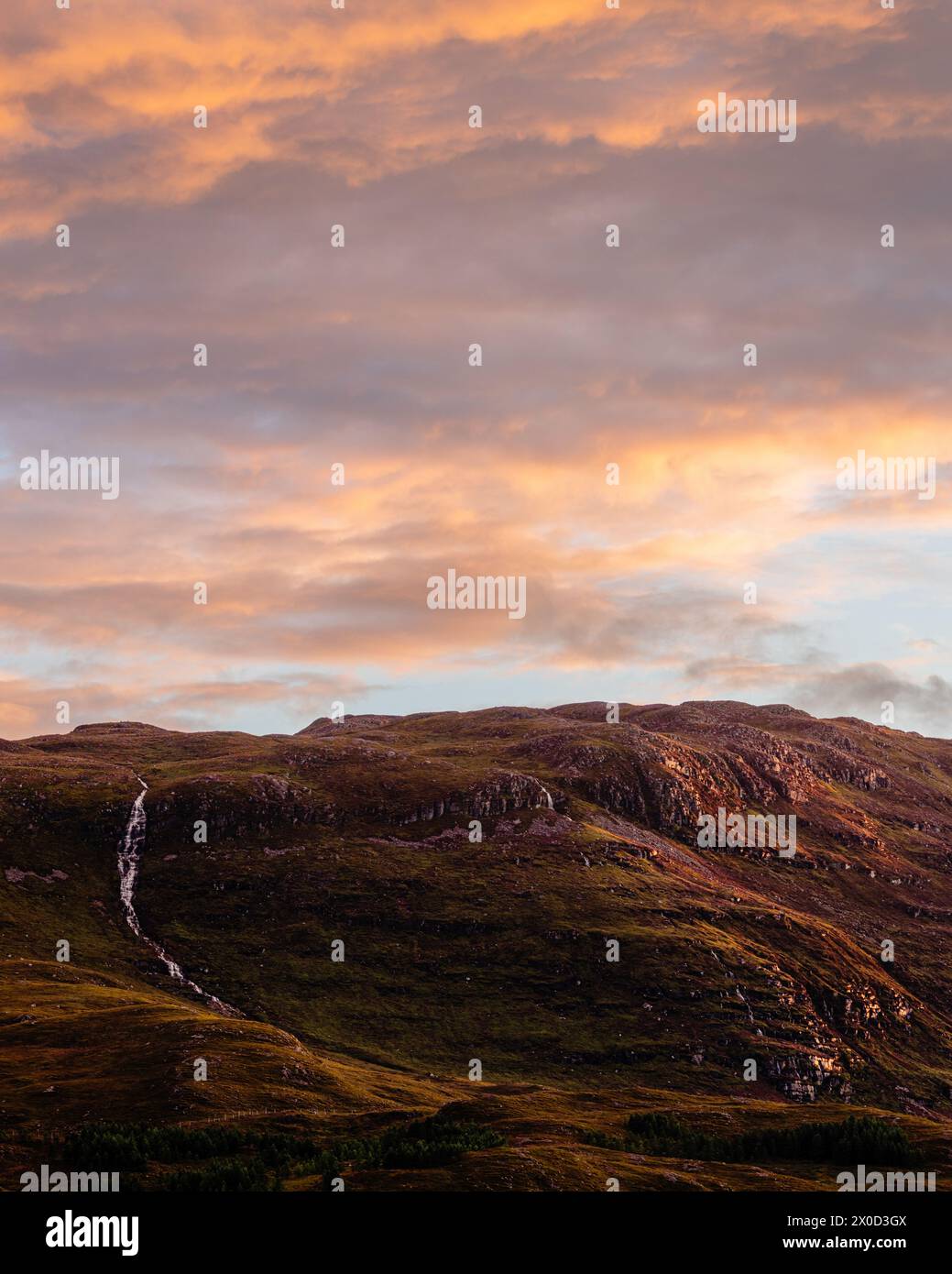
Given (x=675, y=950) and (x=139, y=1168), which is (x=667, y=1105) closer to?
(x=139, y=1168)

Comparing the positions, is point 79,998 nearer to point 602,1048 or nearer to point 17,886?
point 17,886

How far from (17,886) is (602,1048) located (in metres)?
105

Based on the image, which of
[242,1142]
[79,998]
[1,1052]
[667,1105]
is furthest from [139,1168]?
[79,998]

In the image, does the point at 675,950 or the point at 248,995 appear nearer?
the point at 248,995

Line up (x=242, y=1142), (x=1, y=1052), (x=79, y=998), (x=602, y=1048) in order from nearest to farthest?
(x=242, y=1142) < (x=1, y=1052) < (x=79, y=998) < (x=602, y=1048)

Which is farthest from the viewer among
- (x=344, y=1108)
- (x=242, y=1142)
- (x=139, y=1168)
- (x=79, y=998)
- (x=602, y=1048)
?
(x=602, y=1048)

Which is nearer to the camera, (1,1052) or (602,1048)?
(1,1052)
